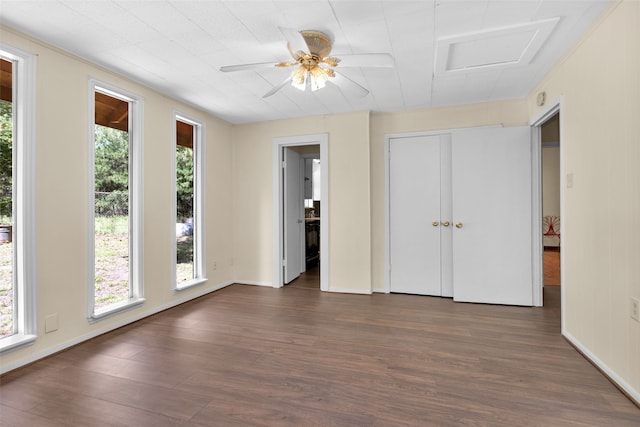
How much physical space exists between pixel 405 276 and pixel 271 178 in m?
2.31

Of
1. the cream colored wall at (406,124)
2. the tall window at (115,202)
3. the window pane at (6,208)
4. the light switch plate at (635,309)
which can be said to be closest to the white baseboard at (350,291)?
the cream colored wall at (406,124)

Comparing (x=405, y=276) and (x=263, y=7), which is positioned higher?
(x=263, y=7)

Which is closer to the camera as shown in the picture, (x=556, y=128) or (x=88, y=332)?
(x=88, y=332)

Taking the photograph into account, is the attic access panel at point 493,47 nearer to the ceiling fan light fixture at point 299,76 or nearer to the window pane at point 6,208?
the ceiling fan light fixture at point 299,76

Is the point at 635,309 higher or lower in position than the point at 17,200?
lower

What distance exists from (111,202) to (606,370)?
4.11m

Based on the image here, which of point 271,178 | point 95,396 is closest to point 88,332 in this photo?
point 95,396

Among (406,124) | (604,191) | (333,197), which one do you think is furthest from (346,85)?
(604,191)

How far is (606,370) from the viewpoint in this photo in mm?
2031

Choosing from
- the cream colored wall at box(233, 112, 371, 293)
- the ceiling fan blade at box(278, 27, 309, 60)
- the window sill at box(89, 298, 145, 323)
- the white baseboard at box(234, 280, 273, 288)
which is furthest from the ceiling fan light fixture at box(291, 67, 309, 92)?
the white baseboard at box(234, 280, 273, 288)

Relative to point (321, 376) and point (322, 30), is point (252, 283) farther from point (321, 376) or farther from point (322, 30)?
point (322, 30)

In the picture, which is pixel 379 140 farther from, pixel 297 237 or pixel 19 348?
pixel 19 348

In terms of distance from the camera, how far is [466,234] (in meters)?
3.71

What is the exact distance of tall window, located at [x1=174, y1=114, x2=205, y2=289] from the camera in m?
3.75
